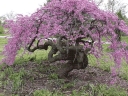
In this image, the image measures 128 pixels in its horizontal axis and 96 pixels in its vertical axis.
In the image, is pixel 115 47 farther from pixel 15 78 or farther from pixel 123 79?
pixel 15 78

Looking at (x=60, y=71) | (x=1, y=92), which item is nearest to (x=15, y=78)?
(x=1, y=92)

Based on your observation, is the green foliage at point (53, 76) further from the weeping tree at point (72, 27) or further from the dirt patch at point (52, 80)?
the weeping tree at point (72, 27)

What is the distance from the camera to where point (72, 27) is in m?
5.08

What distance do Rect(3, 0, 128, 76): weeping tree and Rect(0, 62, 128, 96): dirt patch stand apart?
658 millimetres

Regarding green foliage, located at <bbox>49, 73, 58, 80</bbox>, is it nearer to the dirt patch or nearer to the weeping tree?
the dirt patch

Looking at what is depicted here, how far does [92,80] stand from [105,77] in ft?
1.96

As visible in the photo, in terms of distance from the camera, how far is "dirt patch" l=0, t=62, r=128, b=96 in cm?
536

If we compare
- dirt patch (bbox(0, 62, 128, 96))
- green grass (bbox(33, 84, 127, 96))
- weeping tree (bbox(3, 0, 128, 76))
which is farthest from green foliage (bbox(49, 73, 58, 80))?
green grass (bbox(33, 84, 127, 96))

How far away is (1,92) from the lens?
17.1 ft

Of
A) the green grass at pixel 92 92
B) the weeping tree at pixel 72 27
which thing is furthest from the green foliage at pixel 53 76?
the green grass at pixel 92 92

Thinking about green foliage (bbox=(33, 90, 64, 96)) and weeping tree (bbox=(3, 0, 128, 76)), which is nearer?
green foliage (bbox=(33, 90, 64, 96))

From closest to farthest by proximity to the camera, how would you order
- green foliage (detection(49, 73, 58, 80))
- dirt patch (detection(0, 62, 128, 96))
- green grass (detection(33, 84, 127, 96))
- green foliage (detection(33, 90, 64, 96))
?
1. green foliage (detection(33, 90, 64, 96))
2. green grass (detection(33, 84, 127, 96))
3. dirt patch (detection(0, 62, 128, 96))
4. green foliage (detection(49, 73, 58, 80))

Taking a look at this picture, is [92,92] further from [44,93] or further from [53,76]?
[53,76]

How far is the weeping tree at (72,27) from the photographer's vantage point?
489cm
